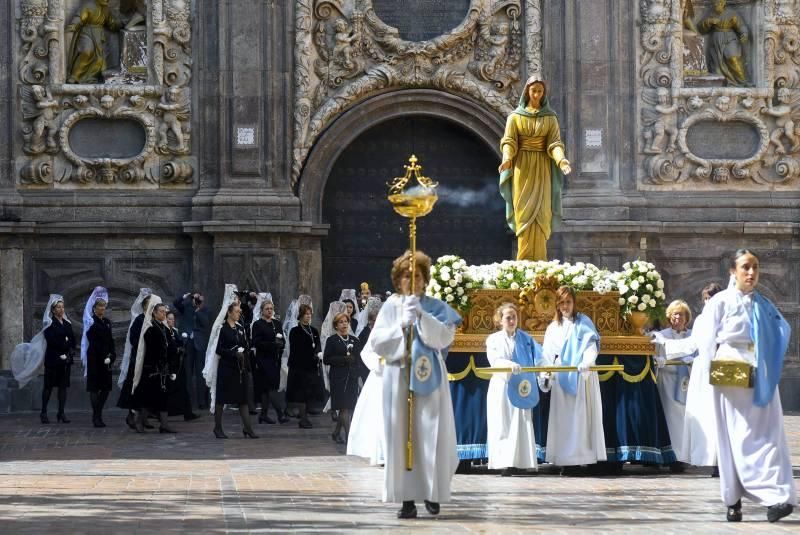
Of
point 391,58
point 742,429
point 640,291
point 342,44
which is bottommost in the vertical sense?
point 742,429

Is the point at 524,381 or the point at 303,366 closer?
the point at 524,381

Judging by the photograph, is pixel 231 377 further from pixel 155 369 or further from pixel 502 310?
pixel 502 310

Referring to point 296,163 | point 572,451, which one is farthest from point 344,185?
point 572,451

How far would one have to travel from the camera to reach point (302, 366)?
21.9 metres

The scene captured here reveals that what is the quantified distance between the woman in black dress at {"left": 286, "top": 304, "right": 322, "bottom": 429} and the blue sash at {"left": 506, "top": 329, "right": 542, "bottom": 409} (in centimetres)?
584

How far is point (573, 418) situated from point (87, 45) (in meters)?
12.1

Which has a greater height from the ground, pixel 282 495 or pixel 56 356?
pixel 56 356

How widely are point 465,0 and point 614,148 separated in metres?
3.02

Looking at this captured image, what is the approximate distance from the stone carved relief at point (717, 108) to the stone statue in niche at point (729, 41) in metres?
0.19

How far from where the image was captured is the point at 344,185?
26.3 m

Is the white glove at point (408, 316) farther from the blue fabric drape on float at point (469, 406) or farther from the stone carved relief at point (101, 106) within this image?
the stone carved relief at point (101, 106)

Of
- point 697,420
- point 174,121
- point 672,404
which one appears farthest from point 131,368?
point 697,420

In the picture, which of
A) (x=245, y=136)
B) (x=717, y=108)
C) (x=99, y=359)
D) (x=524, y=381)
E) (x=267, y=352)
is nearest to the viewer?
(x=524, y=381)

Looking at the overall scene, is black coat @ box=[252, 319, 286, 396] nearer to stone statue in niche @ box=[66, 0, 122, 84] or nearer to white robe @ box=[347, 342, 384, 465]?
stone statue in niche @ box=[66, 0, 122, 84]
